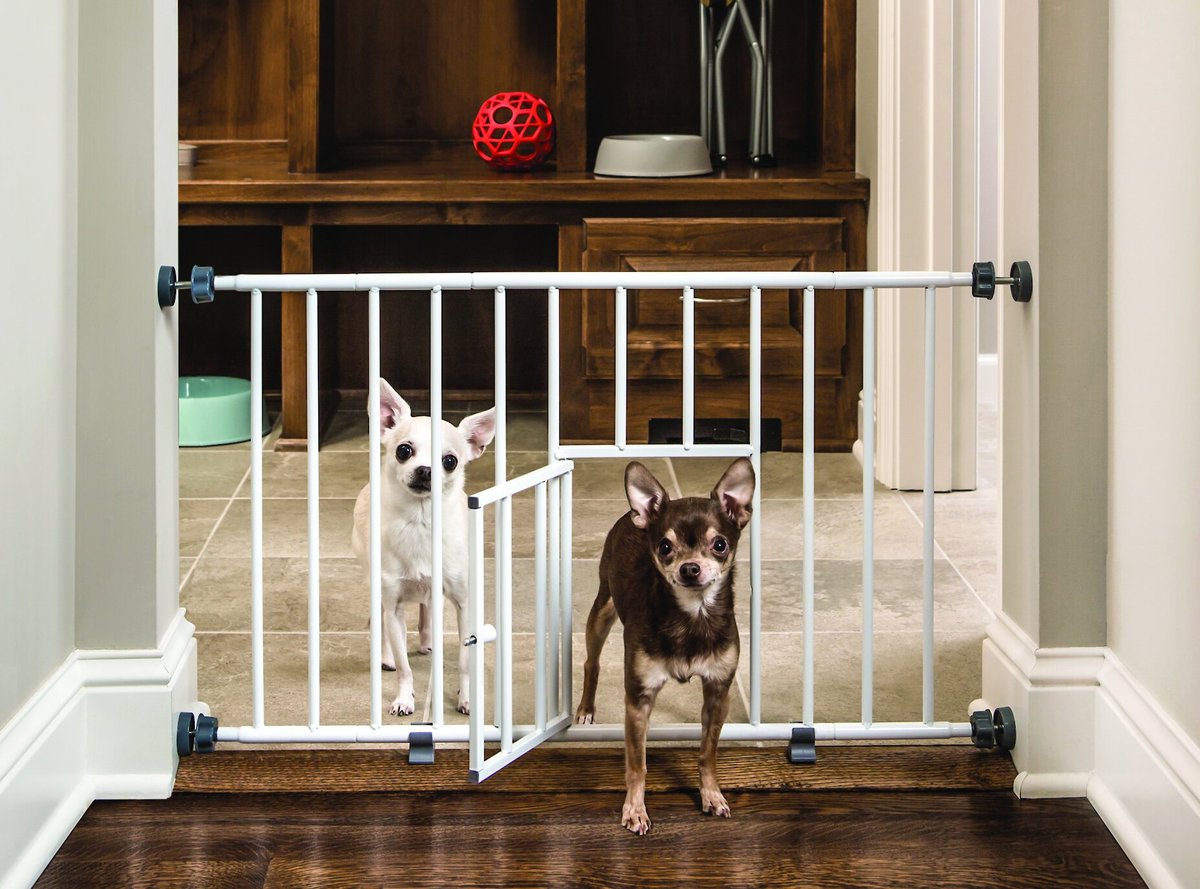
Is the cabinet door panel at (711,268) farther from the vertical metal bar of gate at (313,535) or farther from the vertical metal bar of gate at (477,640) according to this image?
the vertical metal bar of gate at (477,640)

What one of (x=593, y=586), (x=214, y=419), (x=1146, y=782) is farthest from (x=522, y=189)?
(x=1146, y=782)

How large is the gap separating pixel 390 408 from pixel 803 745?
793 mm

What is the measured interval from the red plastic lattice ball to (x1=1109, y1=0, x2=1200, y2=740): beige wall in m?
2.42

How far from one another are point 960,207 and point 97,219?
232 centimetres

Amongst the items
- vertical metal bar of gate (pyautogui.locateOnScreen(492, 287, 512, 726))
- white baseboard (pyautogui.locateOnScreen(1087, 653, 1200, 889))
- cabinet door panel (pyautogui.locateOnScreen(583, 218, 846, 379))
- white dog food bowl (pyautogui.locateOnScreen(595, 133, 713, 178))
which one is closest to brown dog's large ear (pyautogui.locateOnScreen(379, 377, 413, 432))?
vertical metal bar of gate (pyautogui.locateOnScreen(492, 287, 512, 726))

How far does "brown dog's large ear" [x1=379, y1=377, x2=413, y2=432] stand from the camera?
240 cm

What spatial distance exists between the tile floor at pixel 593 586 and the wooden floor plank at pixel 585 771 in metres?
0.23

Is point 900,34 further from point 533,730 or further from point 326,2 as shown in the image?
point 533,730

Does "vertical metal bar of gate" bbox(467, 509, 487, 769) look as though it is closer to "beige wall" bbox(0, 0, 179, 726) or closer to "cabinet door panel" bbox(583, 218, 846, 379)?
"beige wall" bbox(0, 0, 179, 726)

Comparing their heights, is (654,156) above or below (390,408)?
above

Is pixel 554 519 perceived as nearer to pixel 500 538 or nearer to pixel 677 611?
pixel 500 538

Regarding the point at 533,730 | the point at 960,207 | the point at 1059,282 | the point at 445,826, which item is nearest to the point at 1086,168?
the point at 1059,282

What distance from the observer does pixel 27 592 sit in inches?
77.6

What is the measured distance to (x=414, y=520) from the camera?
2.50m
